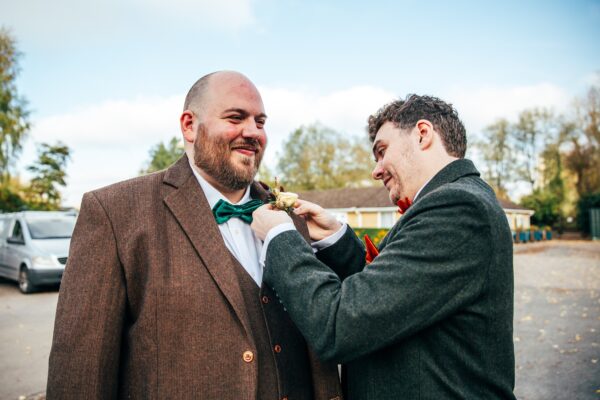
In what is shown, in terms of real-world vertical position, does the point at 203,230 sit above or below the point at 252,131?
below

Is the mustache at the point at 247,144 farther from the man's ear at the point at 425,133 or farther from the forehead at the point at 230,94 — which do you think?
the man's ear at the point at 425,133

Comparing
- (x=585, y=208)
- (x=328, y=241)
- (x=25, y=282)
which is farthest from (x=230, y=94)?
(x=585, y=208)

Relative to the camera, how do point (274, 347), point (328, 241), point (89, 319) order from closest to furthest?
1. point (89, 319)
2. point (274, 347)
3. point (328, 241)

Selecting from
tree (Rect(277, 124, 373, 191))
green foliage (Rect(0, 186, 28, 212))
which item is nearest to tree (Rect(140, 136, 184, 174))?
tree (Rect(277, 124, 373, 191))

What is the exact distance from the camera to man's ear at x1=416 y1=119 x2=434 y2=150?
2.06 meters

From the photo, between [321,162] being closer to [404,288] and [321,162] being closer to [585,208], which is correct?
[585,208]

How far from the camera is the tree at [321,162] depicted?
1847 inches

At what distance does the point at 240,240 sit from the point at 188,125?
730mm

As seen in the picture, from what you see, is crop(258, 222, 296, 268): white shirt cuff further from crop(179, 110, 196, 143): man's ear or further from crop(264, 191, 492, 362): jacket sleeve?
crop(179, 110, 196, 143): man's ear

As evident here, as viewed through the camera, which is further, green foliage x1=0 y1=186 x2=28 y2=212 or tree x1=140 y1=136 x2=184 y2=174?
tree x1=140 y1=136 x2=184 y2=174

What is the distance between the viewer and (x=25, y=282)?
10.9 meters

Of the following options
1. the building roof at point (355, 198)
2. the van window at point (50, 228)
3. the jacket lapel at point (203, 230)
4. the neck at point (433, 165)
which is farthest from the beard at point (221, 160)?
the building roof at point (355, 198)

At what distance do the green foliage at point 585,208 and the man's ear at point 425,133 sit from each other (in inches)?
1739

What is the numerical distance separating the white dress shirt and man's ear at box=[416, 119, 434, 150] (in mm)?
1035
